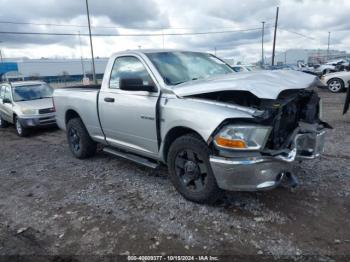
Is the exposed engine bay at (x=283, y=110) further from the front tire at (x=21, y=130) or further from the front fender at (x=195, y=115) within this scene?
the front tire at (x=21, y=130)

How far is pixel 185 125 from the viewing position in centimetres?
352

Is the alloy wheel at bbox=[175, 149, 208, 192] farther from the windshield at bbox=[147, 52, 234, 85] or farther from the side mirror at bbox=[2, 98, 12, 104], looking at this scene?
the side mirror at bbox=[2, 98, 12, 104]

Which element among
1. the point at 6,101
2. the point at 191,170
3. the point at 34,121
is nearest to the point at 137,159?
the point at 191,170

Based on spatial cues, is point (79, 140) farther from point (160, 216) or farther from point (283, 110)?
point (283, 110)

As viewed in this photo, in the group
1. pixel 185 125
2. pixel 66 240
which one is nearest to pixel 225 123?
pixel 185 125

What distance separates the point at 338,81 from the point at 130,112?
13902mm

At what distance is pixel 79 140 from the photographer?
5.92 metres

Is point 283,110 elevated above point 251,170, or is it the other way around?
point 283,110

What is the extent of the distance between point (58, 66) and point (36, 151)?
2626 inches

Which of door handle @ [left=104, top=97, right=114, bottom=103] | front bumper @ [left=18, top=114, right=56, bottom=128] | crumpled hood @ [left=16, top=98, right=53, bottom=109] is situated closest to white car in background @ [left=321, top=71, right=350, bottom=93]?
crumpled hood @ [left=16, top=98, right=53, bottom=109]

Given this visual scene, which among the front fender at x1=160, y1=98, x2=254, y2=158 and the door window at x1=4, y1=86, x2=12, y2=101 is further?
the door window at x1=4, y1=86, x2=12, y2=101

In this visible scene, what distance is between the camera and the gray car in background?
28.7 feet

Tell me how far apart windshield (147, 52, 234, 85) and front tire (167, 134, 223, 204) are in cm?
92

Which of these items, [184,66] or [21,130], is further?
[21,130]
